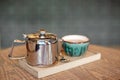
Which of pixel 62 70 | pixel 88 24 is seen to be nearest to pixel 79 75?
pixel 62 70

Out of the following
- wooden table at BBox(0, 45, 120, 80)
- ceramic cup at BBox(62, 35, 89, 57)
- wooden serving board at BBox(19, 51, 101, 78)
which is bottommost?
wooden table at BBox(0, 45, 120, 80)

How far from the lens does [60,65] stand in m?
1.00

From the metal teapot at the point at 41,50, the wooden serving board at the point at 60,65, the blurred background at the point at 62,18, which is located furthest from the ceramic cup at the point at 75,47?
the blurred background at the point at 62,18

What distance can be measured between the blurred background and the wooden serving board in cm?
142

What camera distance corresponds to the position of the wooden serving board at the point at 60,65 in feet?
3.08

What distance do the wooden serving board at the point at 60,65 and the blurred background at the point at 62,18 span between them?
4.66 ft

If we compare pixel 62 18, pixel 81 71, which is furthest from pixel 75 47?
pixel 62 18

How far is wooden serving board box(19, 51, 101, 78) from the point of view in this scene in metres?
0.94

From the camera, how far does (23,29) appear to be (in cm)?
246

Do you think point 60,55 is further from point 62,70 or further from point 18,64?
point 18,64

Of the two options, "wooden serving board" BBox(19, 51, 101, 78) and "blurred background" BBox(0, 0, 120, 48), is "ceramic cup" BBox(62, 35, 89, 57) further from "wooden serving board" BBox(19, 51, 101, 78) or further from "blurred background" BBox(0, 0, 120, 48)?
"blurred background" BBox(0, 0, 120, 48)

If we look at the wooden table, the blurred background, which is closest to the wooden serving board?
the wooden table

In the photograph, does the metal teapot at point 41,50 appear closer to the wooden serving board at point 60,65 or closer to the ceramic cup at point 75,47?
the wooden serving board at point 60,65

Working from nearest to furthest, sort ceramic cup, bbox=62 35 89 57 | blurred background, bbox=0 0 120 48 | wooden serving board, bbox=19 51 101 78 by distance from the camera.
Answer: wooden serving board, bbox=19 51 101 78
ceramic cup, bbox=62 35 89 57
blurred background, bbox=0 0 120 48
